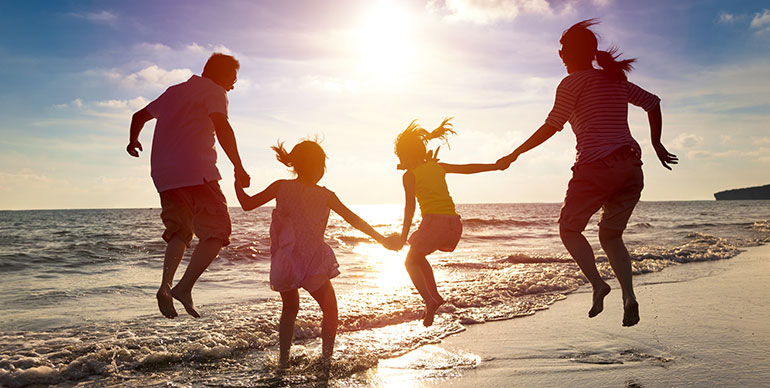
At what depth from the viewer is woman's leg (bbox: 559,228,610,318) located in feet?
14.1

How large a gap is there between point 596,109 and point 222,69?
3202mm

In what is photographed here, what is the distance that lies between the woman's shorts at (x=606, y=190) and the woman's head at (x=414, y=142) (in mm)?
1540

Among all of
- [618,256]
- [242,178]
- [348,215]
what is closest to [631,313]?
[618,256]

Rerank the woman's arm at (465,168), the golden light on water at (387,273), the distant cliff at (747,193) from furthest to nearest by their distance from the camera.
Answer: the distant cliff at (747,193)
the golden light on water at (387,273)
the woman's arm at (465,168)

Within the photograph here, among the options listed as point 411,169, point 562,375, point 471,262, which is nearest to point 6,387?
point 411,169

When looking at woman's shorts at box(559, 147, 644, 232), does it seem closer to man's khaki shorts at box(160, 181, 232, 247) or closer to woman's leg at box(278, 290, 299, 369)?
woman's leg at box(278, 290, 299, 369)

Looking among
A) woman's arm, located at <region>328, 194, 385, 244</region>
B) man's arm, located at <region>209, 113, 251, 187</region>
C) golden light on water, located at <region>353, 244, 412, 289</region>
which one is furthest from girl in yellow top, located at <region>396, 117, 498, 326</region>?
golden light on water, located at <region>353, 244, 412, 289</region>

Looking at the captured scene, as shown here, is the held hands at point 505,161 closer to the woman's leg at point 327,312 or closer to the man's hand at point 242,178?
the woman's leg at point 327,312

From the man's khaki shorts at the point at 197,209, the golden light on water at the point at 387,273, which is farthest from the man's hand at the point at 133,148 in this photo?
the golden light on water at the point at 387,273

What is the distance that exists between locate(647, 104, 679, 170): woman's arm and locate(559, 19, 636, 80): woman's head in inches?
16.5

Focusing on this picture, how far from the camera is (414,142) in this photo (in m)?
5.33

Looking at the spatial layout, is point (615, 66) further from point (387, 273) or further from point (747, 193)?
point (747, 193)

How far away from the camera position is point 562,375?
161 inches

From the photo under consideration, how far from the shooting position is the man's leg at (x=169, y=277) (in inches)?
163
